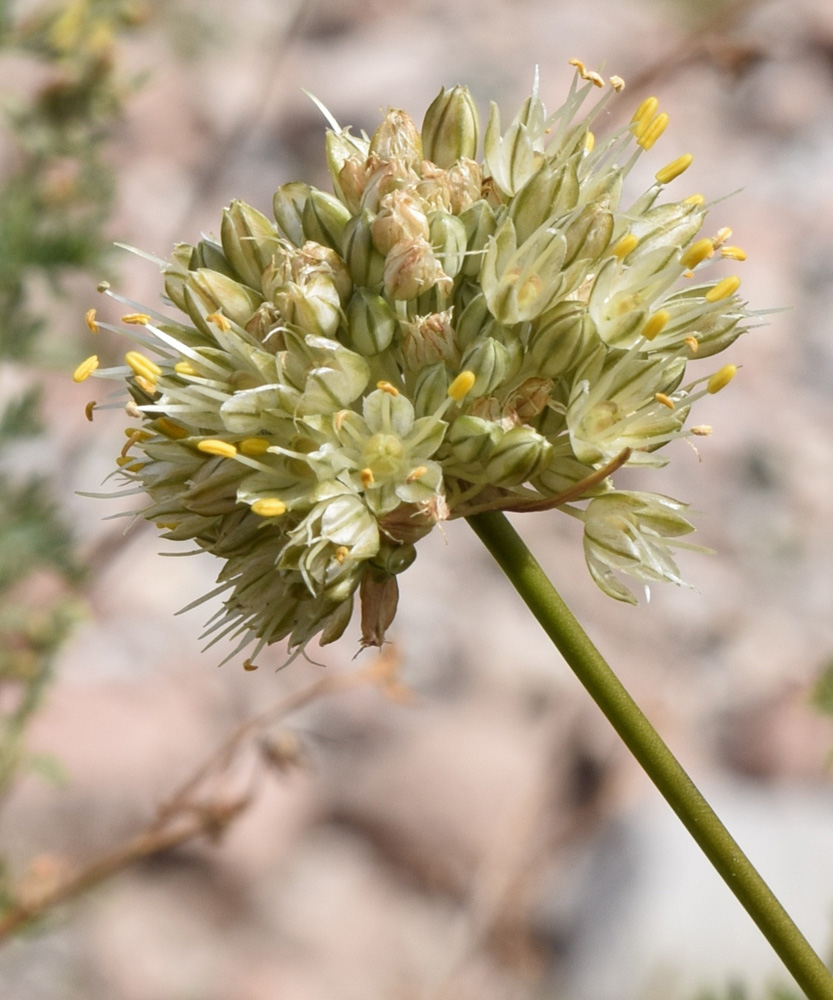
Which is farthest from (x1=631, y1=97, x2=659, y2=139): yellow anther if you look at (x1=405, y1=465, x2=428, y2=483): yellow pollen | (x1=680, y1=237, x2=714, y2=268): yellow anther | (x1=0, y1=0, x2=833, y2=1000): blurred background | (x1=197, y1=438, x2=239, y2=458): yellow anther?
(x1=0, y1=0, x2=833, y2=1000): blurred background

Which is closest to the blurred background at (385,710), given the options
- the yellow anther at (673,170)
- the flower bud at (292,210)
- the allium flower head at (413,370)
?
the allium flower head at (413,370)

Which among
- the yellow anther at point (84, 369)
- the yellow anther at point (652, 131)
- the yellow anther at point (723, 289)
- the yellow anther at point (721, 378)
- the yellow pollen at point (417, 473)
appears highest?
the yellow anther at point (84, 369)

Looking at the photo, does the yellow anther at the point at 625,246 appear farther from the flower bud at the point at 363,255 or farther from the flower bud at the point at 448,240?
the flower bud at the point at 363,255

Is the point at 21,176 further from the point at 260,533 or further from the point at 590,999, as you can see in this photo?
the point at 590,999

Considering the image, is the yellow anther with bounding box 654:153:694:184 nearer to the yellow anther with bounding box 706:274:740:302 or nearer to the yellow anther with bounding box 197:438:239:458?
the yellow anther with bounding box 706:274:740:302

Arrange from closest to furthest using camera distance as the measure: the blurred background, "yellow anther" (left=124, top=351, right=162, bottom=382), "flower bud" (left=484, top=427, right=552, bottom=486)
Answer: "flower bud" (left=484, top=427, right=552, bottom=486) → "yellow anther" (left=124, top=351, right=162, bottom=382) → the blurred background

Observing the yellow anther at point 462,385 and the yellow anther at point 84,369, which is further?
the yellow anther at point 84,369

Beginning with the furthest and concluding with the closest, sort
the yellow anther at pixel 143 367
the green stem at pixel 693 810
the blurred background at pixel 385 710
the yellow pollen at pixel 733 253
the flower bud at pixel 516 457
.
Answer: the blurred background at pixel 385 710 → the yellow pollen at pixel 733 253 → the yellow anther at pixel 143 367 → the flower bud at pixel 516 457 → the green stem at pixel 693 810

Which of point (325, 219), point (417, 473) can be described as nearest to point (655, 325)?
point (417, 473)

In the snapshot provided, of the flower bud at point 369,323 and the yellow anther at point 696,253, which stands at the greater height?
the flower bud at point 369,323
